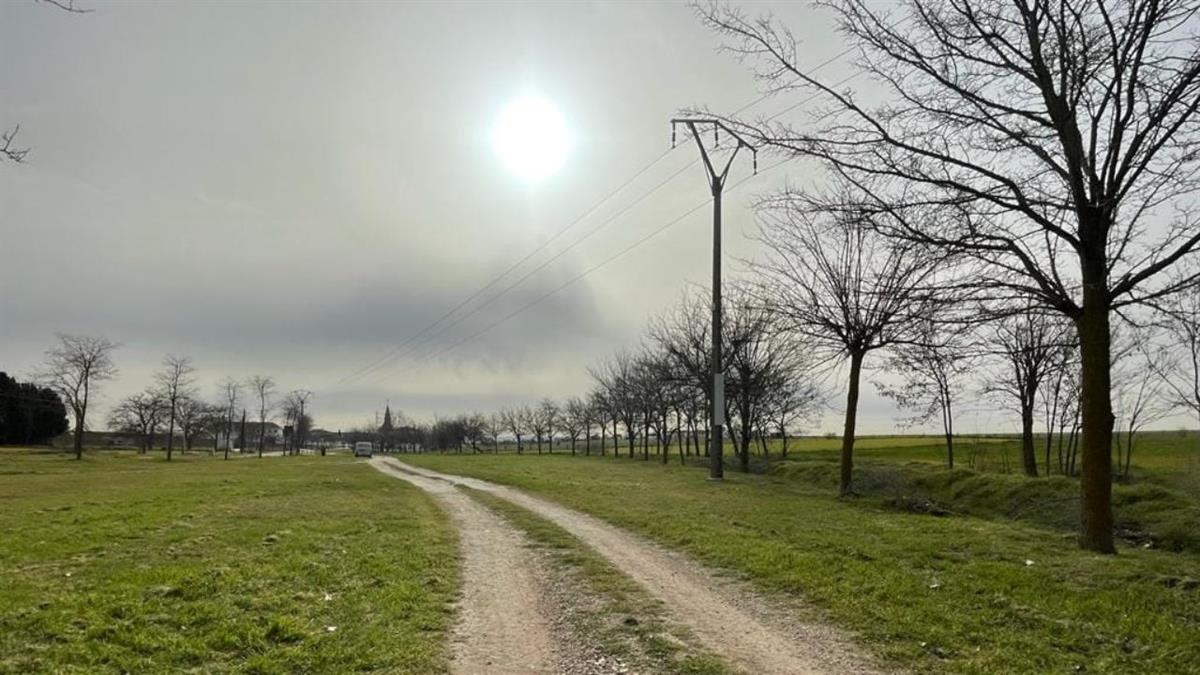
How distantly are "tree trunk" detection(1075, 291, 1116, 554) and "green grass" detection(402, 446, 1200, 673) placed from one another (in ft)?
1.54

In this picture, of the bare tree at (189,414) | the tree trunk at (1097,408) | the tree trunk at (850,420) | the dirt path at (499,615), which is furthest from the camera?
the bare tree at (189,414)

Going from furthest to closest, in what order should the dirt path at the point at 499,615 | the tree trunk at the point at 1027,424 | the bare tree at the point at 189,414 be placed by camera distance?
1. the bare tree at the point at 189,414
2. the tree trunk at the point at 1027,424
3. the dirt path at the point at 499,615

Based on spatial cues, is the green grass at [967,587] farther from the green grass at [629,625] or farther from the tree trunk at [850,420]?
the tree trunk at [850,420]

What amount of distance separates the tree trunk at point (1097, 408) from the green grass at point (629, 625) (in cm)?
645

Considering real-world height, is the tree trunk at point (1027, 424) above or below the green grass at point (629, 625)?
above

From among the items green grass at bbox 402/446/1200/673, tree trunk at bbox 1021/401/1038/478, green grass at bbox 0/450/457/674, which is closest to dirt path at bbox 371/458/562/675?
green grass at bbox 0/450/457/674

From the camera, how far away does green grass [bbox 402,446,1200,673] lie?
5.52 meters

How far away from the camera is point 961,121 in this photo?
9352mm

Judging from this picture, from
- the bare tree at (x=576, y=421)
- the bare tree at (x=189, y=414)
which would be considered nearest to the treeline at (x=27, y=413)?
the bare tree at (x=189, y=414)

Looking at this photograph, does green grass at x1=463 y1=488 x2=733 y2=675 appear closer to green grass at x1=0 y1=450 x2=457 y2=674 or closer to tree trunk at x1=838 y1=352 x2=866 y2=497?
green grass at x1=0 y1=450 x2=457 y2=674

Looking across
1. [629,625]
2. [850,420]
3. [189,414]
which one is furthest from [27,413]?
[629,625]

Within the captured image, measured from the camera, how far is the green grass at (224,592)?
551cm

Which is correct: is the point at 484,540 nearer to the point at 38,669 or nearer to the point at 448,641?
the point at 448,641

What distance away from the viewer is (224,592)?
7523 millimetres
